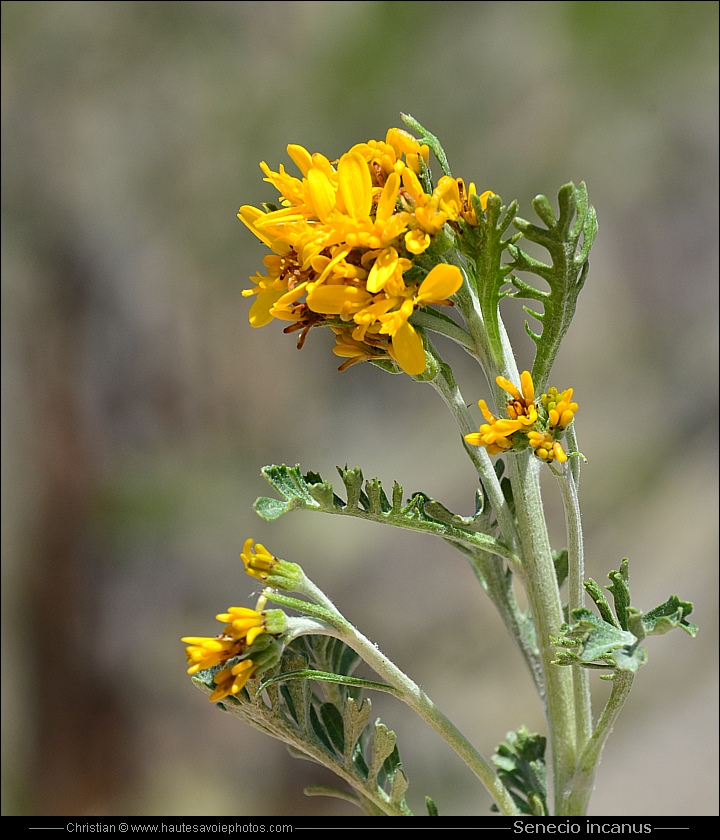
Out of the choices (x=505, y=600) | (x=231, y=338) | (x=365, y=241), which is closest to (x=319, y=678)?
(x=505, y=600)

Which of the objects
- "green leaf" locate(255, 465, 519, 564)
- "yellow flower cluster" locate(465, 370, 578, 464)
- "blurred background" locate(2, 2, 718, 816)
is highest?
"blurred background" locate(2, 2, 718, 816)

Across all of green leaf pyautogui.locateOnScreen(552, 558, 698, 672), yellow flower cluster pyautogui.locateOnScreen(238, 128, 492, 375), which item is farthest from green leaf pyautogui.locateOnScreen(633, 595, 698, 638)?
yellow flower cluster pyautogui.locateOnScreen(238, 128, 492, 375)

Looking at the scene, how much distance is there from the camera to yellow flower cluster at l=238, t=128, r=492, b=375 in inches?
17.2

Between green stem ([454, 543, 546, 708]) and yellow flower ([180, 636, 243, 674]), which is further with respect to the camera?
green stem ([454, 543, 546, 708])

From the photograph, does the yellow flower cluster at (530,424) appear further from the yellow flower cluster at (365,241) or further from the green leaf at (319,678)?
the green leaf at (319,678)

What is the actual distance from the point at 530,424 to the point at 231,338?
1811 mm

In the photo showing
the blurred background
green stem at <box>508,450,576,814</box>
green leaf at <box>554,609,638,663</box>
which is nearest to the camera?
green leaf at <box>554,609,638,663</box>

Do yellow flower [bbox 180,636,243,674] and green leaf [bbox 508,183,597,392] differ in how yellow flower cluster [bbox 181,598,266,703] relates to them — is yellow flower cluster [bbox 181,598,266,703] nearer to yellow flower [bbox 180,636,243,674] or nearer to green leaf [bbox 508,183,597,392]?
yellow flower [bbox 180,636,243,674]

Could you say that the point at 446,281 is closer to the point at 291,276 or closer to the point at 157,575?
the point at 291,276

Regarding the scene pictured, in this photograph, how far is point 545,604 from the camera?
53 cm

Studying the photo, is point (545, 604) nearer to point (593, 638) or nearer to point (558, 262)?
point (593, 638)

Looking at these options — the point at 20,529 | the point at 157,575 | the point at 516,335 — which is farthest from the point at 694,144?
the point at 20,529

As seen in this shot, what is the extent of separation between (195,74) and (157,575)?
57.1 inches

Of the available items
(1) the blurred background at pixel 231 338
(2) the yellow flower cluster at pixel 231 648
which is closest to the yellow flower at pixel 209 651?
(2) the yellow flower cluster at pixel 231 648
